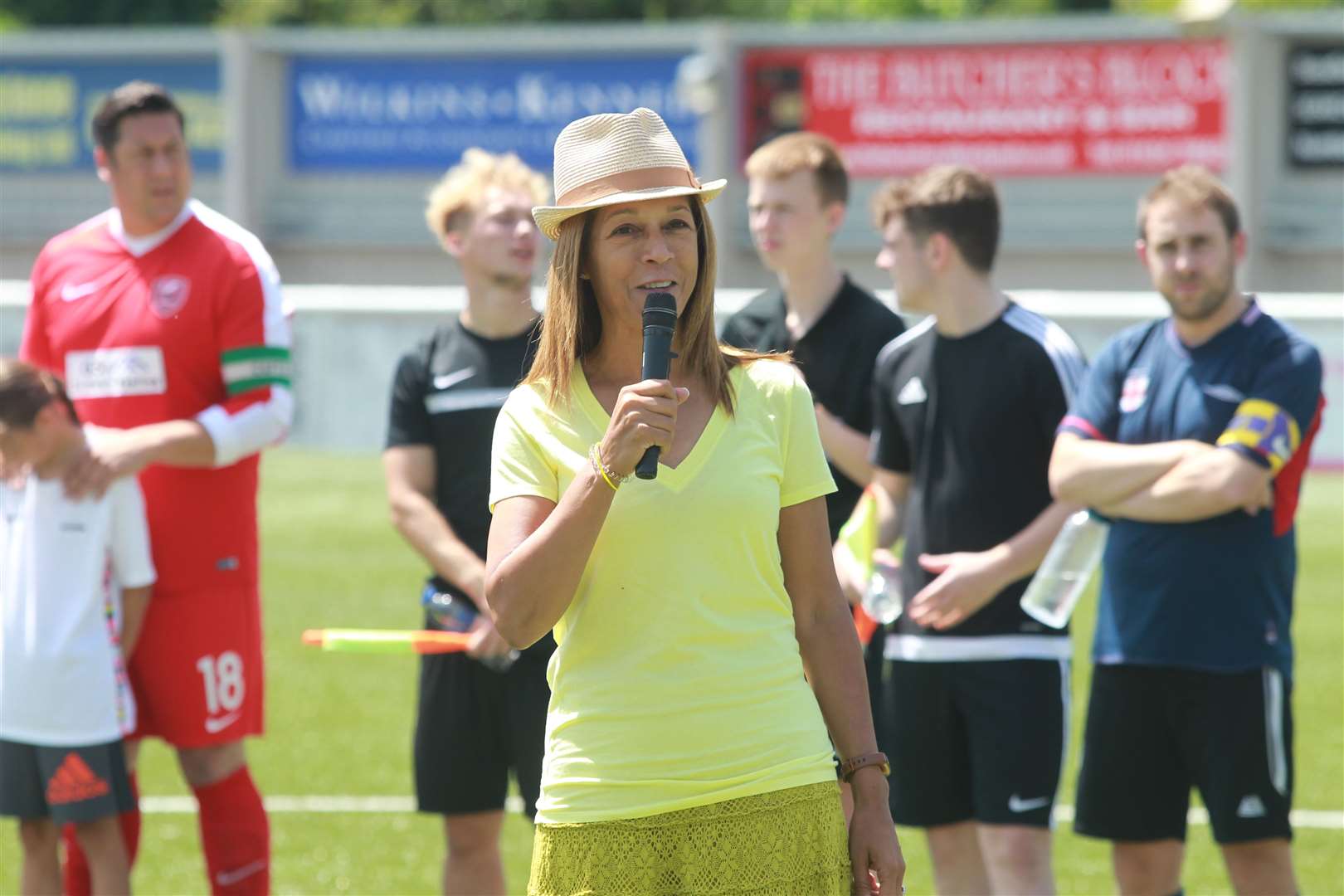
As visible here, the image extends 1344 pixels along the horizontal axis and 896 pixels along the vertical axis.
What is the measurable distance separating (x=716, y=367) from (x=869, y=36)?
28200 millimetres

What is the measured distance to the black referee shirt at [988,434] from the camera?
548 centimetres

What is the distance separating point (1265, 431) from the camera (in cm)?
500

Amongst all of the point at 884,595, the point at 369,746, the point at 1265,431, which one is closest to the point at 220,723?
the point at 884,595

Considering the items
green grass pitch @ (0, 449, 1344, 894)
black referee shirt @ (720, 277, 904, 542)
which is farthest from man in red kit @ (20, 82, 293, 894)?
black referee shirt @ (720, 277, 904, 542)

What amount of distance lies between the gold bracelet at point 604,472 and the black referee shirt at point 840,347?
9.14 feet

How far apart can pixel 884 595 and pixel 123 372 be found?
2.32 metres

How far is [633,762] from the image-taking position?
128 inches

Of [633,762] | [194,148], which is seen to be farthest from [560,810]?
[194,148]

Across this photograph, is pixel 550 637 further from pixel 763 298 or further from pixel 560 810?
pixel 560 810

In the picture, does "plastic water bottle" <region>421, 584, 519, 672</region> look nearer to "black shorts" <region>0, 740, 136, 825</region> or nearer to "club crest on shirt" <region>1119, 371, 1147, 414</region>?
"black shorts" <region>0, 740, 136, 825</region>

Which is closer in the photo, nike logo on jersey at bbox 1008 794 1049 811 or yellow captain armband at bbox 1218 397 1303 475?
yellow captain armband at bbox 1218 397 1303 475

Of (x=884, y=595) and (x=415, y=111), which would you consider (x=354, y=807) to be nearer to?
(x=884, y=595)

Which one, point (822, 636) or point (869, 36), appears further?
point (869, 36)

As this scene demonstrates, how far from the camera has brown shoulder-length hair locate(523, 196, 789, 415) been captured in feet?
11.1
